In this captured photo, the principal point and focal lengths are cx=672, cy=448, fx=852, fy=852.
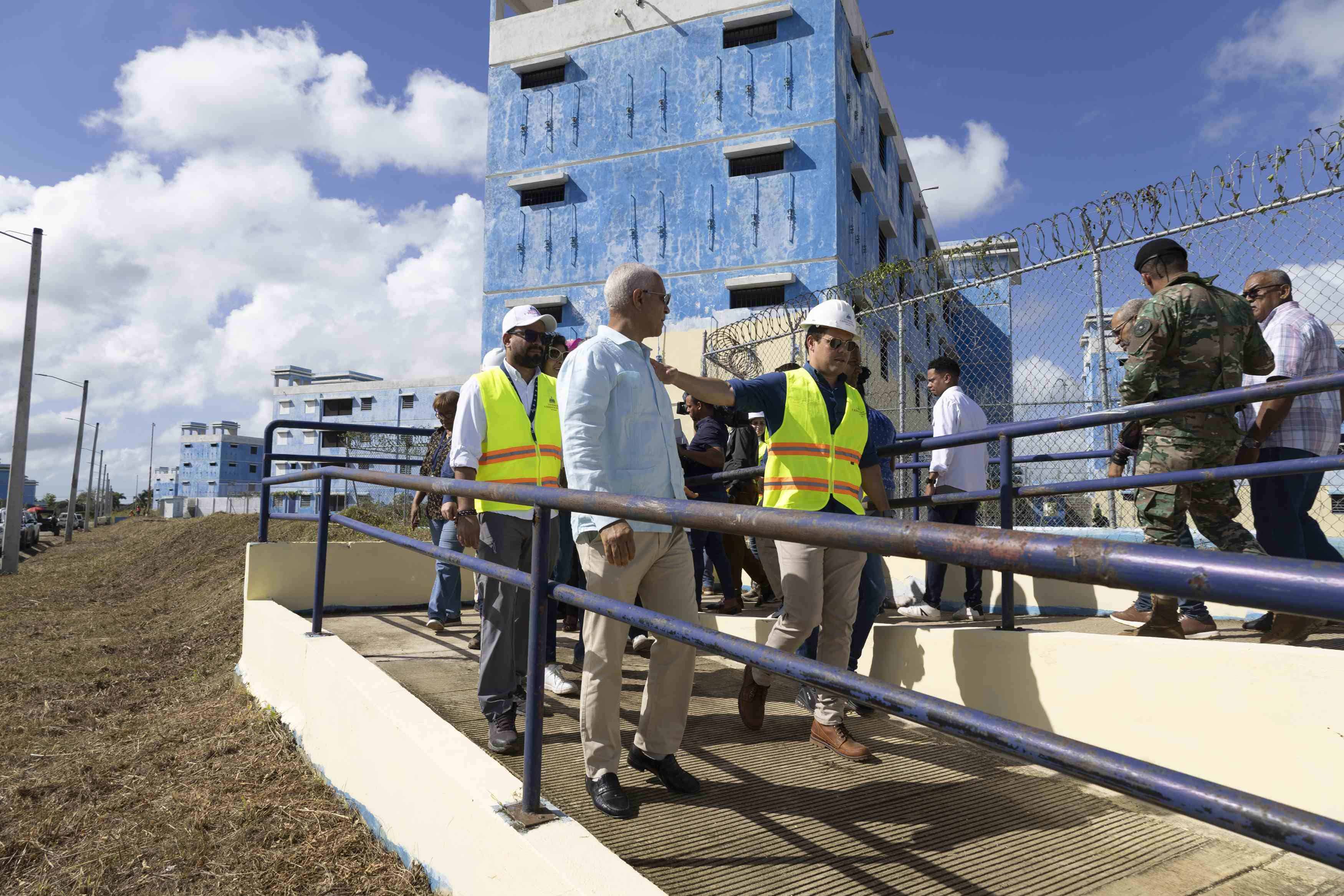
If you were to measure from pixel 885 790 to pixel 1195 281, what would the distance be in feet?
8.06

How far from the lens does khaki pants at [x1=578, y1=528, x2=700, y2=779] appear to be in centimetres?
253

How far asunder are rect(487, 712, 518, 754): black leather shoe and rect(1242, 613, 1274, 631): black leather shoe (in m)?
3.06

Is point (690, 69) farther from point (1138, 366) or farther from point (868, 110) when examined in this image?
point (1138, 366)

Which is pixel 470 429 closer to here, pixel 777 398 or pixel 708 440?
pixel 777 398

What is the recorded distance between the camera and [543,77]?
2384 centimetres

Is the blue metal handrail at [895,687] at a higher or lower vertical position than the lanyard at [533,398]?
lower

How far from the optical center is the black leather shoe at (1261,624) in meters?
3.59

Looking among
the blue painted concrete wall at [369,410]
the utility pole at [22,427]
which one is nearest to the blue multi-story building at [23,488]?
the utility pole at [22,427]

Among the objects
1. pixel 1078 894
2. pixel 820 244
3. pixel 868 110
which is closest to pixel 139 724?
pixel 1078 894

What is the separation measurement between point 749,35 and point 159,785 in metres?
21.7

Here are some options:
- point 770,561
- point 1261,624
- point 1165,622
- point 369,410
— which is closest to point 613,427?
point 770,561

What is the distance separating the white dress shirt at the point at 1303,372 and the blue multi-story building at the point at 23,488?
1864cm

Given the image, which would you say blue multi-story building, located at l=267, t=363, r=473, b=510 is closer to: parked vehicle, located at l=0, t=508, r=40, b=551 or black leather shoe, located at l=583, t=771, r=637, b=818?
parked vehicle, located at l=0, t=508, r=40, b=551

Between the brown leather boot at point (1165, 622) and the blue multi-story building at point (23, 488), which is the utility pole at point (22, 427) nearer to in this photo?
the blue multi-story building at point (23, 488)
